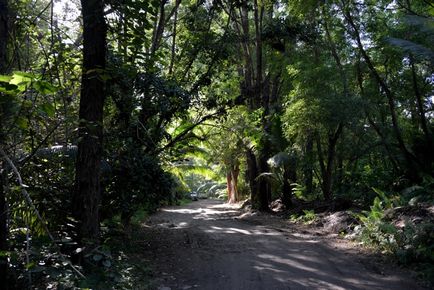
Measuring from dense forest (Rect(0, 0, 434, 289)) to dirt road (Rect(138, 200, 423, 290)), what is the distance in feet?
2.78

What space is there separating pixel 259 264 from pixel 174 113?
4.54 metres

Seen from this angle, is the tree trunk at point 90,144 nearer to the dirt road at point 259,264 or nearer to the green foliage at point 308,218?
the dirt road at point 259,264

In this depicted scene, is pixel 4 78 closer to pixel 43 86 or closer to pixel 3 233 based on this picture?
pixel 43 86

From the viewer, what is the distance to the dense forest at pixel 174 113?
13.9 ft

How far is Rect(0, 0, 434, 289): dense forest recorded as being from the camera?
13.9 ft

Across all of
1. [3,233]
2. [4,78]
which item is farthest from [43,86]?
[3,233]

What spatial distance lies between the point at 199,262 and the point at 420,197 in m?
6.27

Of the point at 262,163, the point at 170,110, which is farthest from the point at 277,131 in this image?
the point at 170,110

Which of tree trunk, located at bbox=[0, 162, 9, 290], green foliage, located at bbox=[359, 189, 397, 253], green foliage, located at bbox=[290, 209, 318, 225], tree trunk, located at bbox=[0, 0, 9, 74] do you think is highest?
tree trunk, located at bbox=[0, 0, 9, 74]

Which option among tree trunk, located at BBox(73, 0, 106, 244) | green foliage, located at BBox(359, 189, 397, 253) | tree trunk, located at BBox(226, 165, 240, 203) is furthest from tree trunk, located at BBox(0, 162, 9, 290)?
tree trunk, located at BBox(226, 165, 240, 203)

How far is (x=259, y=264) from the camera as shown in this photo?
7145 mm

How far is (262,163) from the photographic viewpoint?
17.0 m

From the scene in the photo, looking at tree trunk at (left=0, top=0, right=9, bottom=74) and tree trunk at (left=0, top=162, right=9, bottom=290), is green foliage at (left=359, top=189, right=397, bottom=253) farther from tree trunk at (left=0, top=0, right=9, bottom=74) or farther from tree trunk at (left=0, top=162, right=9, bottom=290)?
tree trunk at (left=0, top=0, right=9, bottom=74)

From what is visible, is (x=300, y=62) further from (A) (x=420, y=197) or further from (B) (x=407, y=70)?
(A) (x=420, y=197)
